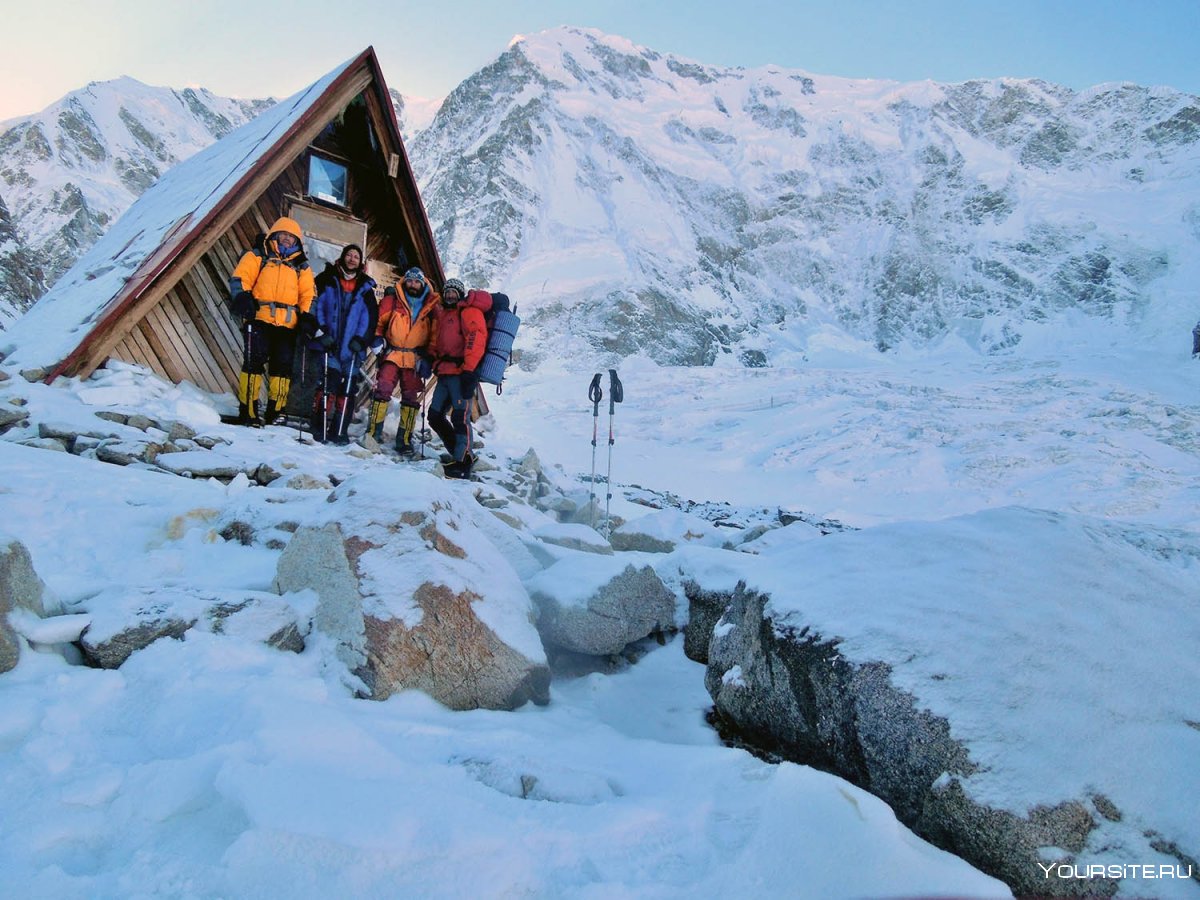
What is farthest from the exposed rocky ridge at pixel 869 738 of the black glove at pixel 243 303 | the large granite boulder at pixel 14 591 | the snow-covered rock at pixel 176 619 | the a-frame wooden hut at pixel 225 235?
the a-frame wooden hut at pixel 225 235

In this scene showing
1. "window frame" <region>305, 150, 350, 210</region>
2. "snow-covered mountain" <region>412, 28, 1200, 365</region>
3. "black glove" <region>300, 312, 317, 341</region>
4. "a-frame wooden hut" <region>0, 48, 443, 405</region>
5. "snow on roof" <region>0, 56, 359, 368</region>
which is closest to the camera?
"snow on roof" <region>0, 56, 359, 368</region>

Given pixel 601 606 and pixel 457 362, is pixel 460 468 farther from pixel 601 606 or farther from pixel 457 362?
pixel 601 606

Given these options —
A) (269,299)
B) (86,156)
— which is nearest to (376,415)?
(269,299)

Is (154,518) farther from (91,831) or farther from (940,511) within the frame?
(940,511)

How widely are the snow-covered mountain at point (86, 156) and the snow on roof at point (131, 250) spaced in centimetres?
3694

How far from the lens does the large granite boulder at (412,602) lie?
2.70m

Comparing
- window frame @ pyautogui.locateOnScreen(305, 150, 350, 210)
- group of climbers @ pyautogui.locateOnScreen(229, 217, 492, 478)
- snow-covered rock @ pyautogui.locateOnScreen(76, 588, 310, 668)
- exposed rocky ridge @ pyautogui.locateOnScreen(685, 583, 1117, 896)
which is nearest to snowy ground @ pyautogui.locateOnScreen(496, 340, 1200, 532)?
group of climbers @ pyautogui.locateOnScreen(229, 217, 492, 478)

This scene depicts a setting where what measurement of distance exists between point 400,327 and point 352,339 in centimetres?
56

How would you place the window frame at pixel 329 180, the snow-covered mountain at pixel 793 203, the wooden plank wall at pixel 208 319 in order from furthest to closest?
the snow-covered mountain at pixel 793 203 → the window frame at pixel 329 180 → the wooden plank wall at pixel 208 319

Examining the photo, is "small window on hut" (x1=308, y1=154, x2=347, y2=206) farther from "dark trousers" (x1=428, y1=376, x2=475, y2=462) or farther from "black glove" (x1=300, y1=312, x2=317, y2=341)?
"dark trousers" (x1=428, y1=376, x2=475, y2=462)

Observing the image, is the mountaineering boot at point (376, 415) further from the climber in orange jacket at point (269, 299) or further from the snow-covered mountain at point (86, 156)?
the snow-covered mountain at point (86, 156)

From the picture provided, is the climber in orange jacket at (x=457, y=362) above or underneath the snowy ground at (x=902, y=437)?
above

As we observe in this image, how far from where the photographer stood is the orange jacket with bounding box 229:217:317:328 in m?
6.88

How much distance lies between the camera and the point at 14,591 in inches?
92.9
